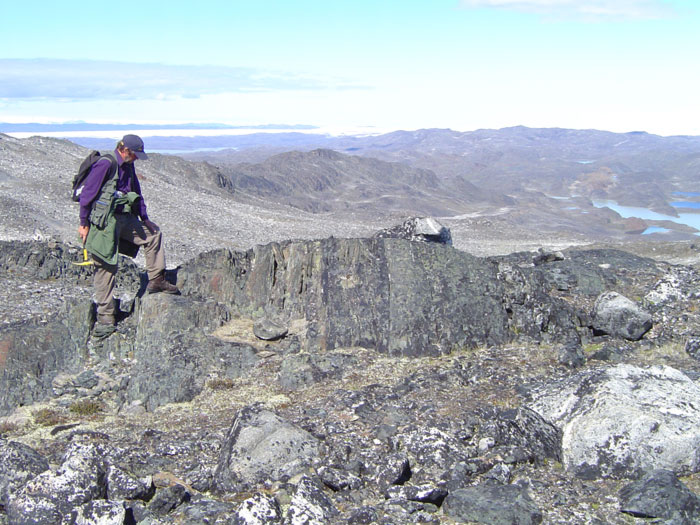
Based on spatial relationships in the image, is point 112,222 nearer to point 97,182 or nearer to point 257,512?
point 97,182

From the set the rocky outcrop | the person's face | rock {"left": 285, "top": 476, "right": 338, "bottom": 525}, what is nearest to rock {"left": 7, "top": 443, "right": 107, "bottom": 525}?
rock {"left": 285, "top": 476, "right": 338, "bottom": 525}

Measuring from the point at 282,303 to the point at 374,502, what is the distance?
546 centimetres

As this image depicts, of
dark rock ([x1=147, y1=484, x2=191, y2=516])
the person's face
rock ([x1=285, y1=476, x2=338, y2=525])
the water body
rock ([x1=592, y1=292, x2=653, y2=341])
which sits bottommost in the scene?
the water body

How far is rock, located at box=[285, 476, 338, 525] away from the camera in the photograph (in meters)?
5.31

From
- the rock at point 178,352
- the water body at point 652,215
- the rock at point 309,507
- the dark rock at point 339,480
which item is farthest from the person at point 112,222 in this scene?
the water body at point 652,215

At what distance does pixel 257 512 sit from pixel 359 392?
299 centimetres

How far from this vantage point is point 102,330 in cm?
1022

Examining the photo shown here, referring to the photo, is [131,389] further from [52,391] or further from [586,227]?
[586,227]

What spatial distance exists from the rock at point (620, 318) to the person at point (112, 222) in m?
7.63

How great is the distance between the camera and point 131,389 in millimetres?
8875

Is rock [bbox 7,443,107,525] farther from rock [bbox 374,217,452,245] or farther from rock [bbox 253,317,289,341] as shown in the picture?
rock [bbox 374,217,452,245]

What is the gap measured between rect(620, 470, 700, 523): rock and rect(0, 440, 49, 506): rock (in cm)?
564

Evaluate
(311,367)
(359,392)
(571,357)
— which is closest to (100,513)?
(359,392)

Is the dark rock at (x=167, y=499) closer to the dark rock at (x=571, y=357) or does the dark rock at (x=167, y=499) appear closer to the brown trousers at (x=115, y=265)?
the brown trousers at (x=115, y=265)
